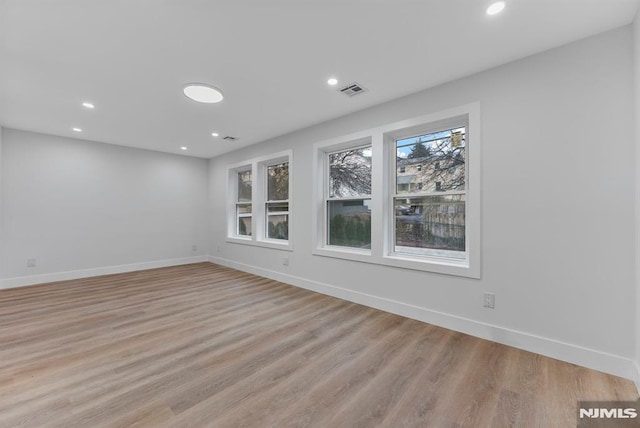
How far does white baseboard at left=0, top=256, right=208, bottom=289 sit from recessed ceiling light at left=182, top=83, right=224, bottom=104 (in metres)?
4.00

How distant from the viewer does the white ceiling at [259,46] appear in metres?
1.77

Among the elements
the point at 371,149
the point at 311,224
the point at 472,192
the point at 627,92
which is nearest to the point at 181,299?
the point at 311,224

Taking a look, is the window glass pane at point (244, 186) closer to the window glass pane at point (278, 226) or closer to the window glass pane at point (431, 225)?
the window glass pane at point (278, 226)

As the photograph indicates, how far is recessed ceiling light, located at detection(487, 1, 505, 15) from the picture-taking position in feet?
5.65

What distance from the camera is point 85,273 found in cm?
476

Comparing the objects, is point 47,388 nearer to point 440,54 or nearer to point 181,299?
point 181,299

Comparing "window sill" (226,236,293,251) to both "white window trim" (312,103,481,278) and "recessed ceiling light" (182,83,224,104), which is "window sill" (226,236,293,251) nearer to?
"white window trim" (312,103,481,278)

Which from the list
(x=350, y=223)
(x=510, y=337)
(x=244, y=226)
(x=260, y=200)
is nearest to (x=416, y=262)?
(x=510, y=337)

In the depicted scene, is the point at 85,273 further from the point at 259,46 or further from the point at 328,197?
the point at 259,46

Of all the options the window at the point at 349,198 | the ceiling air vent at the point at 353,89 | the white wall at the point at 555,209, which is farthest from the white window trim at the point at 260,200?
the white wall at the point at 555,209

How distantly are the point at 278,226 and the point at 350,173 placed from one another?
1855 millimetres

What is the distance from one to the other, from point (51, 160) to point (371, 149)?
5.35m

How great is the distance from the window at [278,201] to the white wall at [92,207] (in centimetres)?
221

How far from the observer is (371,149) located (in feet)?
11.1
